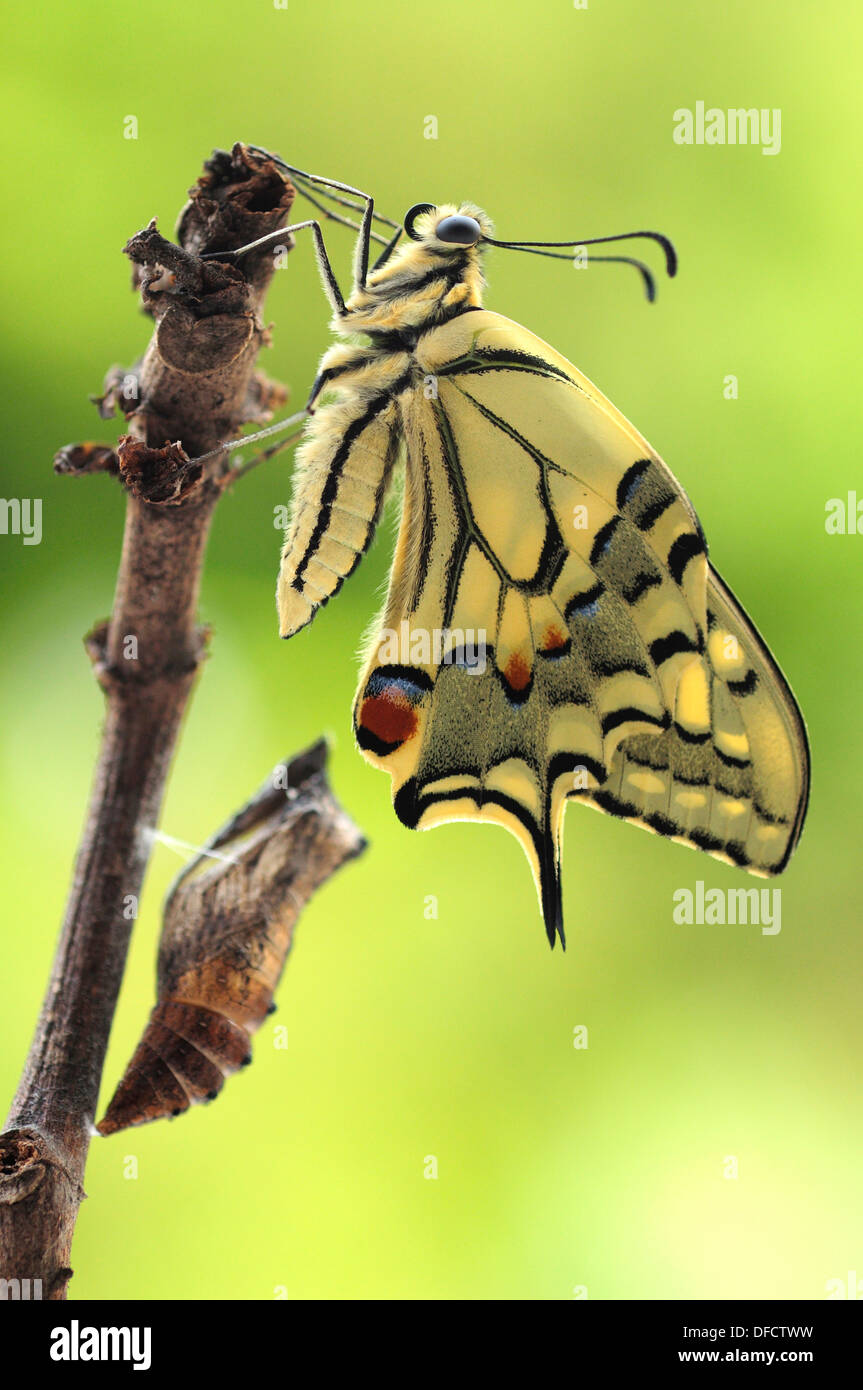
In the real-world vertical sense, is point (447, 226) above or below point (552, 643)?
above

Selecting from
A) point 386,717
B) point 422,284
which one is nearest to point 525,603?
point 386,717

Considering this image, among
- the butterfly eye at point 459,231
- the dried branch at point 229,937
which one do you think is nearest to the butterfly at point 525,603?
the butterfly eye at point 459,231

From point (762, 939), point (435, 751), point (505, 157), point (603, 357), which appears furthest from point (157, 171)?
point (762, 939)

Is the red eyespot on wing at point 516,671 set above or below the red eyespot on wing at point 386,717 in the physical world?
above

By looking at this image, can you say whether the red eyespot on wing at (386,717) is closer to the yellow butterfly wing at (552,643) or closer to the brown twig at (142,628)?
the yellow butterfly wing at (552,643)

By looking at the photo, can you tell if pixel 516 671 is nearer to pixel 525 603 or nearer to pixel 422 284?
pixel 525 603

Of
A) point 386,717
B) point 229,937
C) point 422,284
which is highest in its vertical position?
point 422,284

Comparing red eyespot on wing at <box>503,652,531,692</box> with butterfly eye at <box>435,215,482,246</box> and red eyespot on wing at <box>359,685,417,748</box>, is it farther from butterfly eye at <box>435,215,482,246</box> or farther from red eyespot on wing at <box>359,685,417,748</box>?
butterfly eye at <box>435,215,482,246</box>
